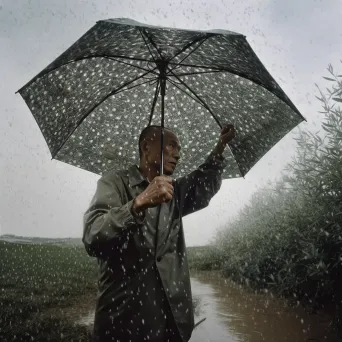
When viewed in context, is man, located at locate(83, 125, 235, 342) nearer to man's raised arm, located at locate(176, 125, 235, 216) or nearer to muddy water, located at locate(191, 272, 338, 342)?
man's raised arm, located at locate(176, 125, 235, 216)

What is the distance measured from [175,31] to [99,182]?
1080 mm

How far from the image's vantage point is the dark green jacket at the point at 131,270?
2.16 m

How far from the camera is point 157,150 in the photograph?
9.56 ft

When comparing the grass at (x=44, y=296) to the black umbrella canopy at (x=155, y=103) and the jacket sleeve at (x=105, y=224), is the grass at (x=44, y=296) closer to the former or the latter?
the black umbrella canopy at (x=155, y=103)

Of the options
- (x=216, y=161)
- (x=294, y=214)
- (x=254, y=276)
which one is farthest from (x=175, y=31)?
(x=254, y=276)

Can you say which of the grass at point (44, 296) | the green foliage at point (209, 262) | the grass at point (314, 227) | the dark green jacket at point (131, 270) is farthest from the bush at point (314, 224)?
the green foliage at point (209, 262)

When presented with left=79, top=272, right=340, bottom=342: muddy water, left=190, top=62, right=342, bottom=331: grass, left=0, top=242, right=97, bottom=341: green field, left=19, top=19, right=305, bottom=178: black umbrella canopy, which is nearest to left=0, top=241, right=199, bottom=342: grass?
left=0, top=242, right=97, bottom=341: green field

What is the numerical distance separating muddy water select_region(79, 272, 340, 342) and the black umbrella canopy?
10.4 ft

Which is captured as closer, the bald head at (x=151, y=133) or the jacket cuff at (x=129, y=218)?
the jacket cuff at (x=129, y=218)

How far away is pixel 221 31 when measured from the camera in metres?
2.28

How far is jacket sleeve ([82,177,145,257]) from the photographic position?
210 centimetres

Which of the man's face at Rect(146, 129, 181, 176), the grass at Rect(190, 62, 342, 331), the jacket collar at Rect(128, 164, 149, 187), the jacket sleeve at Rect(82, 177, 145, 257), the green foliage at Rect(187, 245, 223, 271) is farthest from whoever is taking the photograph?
the green foliage at Rect(187, 245, 223, 271)

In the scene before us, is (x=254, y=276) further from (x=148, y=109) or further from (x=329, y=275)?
(x=148, y=109)

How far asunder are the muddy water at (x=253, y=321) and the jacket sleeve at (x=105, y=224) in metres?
3.97
